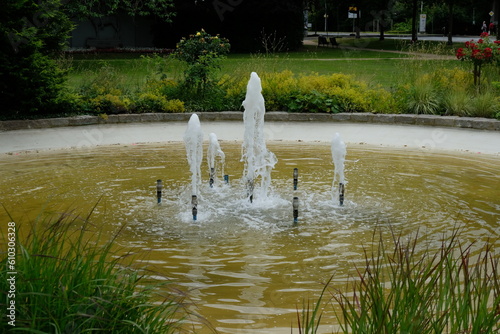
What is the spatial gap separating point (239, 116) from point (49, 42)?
4.08m

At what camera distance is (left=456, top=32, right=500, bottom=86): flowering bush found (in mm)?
14133

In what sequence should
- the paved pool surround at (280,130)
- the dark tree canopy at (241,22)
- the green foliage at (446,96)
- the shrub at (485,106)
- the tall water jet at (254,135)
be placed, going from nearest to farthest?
the tall water jet at (254,135) < the paved pool surround at (280,130) < the shrub at (485,106) < the green foliage at (446,96) < the dark tree canopy at (241,22)

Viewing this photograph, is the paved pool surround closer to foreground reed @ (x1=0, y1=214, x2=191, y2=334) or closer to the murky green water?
the murky green water

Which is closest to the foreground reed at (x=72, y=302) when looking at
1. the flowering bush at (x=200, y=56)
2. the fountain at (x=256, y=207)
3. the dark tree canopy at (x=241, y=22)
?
the fountain at (x=256, y=207)

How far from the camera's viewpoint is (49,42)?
13883mm

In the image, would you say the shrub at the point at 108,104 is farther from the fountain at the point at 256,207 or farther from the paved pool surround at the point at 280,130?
the fountain at the point at 256,207

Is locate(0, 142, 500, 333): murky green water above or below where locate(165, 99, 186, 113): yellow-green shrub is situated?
below

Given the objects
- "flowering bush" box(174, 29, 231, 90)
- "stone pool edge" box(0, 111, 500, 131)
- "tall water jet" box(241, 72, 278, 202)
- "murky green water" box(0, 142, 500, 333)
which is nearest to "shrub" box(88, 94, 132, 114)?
"stone pool edge" box(0, 111, 500, 131)

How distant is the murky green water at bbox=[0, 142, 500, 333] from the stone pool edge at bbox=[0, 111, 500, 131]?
5.48 ft

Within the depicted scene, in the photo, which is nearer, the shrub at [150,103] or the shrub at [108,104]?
the shrub at [108,104]

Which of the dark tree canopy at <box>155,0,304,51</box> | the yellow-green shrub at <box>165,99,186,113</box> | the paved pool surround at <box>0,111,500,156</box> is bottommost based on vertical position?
the paved pool surround at <box>0,111,500,156</box>

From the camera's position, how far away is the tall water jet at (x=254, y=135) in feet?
28.1

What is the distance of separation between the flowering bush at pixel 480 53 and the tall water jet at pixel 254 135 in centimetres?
700

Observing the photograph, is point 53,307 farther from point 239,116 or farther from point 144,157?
point 239,116
